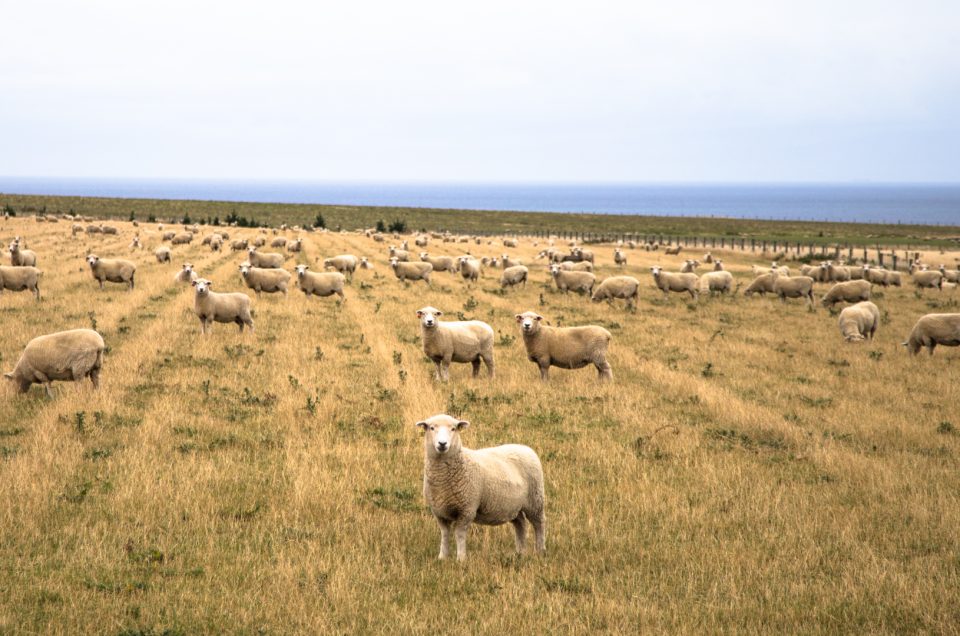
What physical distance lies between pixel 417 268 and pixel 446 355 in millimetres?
20890

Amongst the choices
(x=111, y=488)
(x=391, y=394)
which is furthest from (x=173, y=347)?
(x=111, y=488)

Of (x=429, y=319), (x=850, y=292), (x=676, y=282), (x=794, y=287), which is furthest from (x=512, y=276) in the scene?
(x=429, y=319)

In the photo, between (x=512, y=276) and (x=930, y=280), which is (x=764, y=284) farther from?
(x=930, y=280)

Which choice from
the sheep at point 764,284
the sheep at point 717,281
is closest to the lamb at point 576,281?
the sheep at point 717,281

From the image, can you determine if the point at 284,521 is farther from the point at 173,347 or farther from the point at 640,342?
the point at 640,342

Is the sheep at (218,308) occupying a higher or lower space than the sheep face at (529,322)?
lower

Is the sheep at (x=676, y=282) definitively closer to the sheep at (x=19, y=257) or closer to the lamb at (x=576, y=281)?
the lamb at (x=576, y=281)

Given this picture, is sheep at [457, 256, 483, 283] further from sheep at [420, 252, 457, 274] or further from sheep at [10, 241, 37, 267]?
sheep at [10, 241, 37, 267]

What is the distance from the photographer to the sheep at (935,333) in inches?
805

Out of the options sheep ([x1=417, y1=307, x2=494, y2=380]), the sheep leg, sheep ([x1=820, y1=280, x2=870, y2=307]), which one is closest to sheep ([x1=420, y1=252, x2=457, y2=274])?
sheep ([x1=820, y1=280, x2=870, y2=307])

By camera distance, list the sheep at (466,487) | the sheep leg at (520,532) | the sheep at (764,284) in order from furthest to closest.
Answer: the sheep at (764,284), the sheep leg at (520,532), the sheep at (466,487)

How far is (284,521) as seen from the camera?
8.82 metres

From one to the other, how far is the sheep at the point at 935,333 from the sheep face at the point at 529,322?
11.6 m

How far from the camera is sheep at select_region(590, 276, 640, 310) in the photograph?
101 ft
